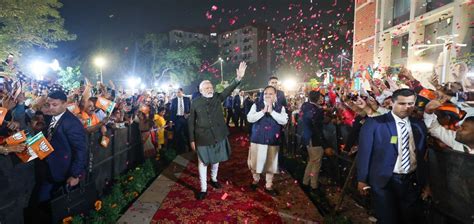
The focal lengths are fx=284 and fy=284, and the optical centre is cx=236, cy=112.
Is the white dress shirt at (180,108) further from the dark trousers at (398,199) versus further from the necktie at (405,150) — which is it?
the necktie at (405,150)

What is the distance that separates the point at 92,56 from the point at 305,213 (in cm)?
6114

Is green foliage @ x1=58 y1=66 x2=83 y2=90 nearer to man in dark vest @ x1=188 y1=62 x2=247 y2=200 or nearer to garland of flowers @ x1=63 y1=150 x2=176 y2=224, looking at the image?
garland of flowers @ x1=63 y1=150 x2=176 y2=224

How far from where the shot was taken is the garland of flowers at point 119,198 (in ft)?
14.3

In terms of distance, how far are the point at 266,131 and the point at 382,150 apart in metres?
2.65

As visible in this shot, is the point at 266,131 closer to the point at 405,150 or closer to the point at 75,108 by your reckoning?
the point at 405,150

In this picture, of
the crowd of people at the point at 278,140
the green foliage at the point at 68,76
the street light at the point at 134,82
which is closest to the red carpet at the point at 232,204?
the crowd of people at the point at 278,140

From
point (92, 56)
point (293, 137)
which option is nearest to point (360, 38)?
point (293, 137)

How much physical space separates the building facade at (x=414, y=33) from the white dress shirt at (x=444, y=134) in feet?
40.2

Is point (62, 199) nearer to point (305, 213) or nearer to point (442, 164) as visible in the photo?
point (305, 213)

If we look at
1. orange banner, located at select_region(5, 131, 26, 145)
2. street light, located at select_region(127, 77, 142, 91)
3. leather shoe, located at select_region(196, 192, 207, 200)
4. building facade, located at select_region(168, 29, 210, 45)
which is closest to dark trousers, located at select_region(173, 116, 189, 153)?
leather shoe, located at select_region(196, 192, 207, 200)

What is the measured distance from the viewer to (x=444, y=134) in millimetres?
3566

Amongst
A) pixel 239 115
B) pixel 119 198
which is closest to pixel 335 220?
pixel 119 198

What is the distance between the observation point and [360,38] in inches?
1193

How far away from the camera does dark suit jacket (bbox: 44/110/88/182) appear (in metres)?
4.06
